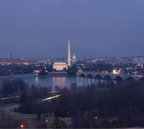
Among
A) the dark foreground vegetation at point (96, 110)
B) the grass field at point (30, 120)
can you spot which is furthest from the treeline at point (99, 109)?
the grass field at point (30, 120)

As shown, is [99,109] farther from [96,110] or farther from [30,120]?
[30,120]

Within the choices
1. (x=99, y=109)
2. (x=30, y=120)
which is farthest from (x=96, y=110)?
(x=30, y=120)

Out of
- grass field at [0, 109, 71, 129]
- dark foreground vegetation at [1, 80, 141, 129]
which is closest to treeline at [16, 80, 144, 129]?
dark foreground vegetation at [1, 80, 141, 129]

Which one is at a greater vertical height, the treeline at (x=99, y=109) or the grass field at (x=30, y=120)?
Answer: the treeline at (x=99, y=109)

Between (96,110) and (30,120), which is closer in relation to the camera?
(30,120)

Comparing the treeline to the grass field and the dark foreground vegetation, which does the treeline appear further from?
the grass field

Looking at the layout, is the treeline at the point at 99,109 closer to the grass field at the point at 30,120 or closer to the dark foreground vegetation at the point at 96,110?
the dark foreground vegetation at the point at 96,110

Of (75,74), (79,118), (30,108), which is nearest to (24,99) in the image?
(30,108)

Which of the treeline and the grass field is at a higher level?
the treeline

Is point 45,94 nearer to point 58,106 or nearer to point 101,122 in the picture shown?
point 58,106

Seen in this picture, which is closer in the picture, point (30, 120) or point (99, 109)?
point (30, 120)

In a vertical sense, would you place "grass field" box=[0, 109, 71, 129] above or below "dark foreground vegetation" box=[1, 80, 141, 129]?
below
